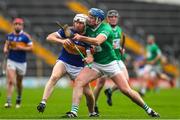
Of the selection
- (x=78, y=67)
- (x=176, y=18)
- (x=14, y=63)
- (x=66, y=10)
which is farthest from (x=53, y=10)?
(x=78, y=67)

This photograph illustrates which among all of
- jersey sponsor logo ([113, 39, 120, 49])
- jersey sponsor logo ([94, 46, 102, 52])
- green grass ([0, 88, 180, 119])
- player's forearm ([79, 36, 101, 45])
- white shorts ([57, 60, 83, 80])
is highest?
player's forearm ([79, 36, 101, 45])

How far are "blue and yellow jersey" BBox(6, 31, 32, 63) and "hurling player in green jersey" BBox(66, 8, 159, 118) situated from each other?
18.4ft

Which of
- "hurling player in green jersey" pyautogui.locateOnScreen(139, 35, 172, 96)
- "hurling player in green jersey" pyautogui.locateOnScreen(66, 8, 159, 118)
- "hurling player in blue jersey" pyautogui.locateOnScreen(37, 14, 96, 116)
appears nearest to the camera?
"hurling player in green jersey" pyautogui.locateOnScreen(66, 8, 159, 118)

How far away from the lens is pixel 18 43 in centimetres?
2094

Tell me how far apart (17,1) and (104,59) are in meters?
32.0

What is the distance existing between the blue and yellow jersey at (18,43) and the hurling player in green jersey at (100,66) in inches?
221

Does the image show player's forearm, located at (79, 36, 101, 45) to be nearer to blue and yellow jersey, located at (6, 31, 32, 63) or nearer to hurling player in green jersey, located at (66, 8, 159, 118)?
hurling player in green jersey, located at (66, 8, 159, 118)

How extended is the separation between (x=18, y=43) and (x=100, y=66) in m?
5.76

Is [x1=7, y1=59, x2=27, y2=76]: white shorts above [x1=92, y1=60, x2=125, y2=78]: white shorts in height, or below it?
below

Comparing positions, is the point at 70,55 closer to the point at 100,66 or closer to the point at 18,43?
the point at 100,66

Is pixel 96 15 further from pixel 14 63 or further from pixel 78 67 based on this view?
pixel 14 63

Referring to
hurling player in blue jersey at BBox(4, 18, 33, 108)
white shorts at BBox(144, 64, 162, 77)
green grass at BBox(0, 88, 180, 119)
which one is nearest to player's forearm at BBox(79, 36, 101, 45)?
green grass at BBox(0, 88, 180, 119)

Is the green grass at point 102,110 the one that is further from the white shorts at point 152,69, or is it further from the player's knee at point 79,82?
the white shorts at point 152,69

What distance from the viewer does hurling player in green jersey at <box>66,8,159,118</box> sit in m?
15.3
